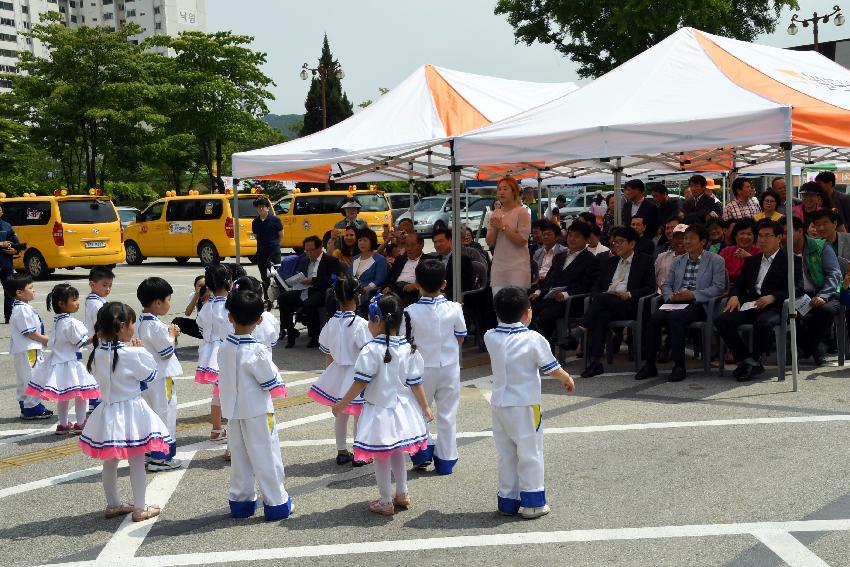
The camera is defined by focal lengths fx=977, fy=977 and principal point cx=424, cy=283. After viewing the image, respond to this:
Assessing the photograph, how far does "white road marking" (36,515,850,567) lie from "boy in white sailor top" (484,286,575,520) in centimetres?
30

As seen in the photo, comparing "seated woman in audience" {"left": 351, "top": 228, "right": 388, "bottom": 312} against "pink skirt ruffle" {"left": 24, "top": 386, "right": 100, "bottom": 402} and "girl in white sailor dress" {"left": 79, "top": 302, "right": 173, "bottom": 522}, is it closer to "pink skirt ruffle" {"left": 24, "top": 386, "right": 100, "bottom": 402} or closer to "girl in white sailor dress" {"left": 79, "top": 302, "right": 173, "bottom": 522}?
"pink skirt ruffle" {"left": 24, "top": 386, "right": 100, "bottom": 402}

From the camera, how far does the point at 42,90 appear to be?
4166 centimetres

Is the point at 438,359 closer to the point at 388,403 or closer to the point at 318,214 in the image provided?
the point at 388,403

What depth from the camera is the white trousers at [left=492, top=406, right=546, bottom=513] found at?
5.35 meters

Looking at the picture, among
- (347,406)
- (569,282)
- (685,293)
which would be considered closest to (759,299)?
(685,293)

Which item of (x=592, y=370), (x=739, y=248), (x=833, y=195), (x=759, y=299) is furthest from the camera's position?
(x=833, y=195)

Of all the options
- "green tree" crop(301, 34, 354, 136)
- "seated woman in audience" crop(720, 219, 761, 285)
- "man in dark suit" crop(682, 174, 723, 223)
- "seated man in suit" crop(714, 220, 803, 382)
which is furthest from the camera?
"green tree" crop(301, 34, 354, 136)

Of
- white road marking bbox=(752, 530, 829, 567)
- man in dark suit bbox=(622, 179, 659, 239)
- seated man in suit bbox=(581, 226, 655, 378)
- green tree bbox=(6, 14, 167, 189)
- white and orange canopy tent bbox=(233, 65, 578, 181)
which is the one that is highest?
green tree bbox=(6, 14, 167, 189)

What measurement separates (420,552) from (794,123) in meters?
5.81

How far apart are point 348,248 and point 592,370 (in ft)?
13.9

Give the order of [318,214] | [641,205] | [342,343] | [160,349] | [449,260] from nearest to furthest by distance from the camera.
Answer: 1. [342,343]
2. [160,349]
3. [449,260]
4. [641,205]
5. [318,214]

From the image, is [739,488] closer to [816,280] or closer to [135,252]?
[816,280]

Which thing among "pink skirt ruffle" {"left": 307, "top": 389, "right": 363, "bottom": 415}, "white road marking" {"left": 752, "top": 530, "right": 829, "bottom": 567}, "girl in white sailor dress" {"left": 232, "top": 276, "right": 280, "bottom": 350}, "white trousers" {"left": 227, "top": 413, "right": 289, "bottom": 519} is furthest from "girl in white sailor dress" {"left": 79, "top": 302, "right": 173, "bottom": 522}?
"white road marking" {"left": 752, "top": 530, "right": 829, "bottom": 567}

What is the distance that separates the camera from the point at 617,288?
1022 cm
